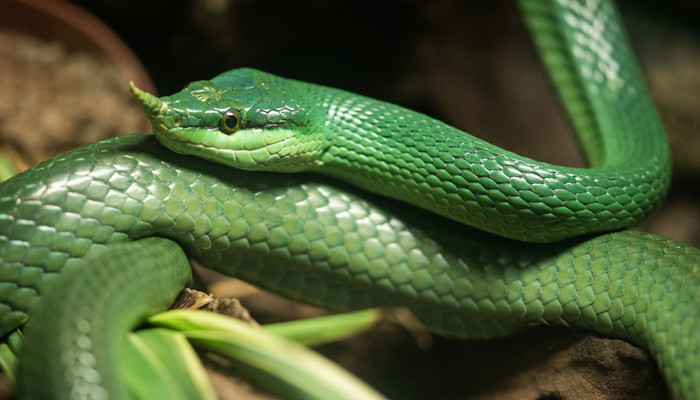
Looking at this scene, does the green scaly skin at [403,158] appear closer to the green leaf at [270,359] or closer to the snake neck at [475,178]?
the snake neck at [475,178]

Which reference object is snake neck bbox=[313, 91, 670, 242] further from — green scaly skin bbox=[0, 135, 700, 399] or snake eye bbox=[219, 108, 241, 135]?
snake eye bbox=[219, 108, 241, 135]

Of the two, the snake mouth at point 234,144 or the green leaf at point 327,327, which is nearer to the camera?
the green leaf at point 327,327

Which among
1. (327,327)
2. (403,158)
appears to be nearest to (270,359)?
(327,327)

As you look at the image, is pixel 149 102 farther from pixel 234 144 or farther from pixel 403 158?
pixel 403 158

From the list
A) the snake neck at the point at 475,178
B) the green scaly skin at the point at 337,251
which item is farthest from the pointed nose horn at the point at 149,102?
the snake neck at the point at 475,178

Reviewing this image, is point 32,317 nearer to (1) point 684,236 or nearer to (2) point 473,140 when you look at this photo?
(2) point 473,140

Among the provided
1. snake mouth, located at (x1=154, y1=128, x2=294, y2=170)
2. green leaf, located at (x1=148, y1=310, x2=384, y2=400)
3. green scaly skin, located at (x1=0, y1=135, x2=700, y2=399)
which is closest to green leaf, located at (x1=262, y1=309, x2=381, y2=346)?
green leaf, located at (x1=148, y1=310, x2=384, y2=400)

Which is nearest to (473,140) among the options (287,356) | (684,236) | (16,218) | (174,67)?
(287,356)
